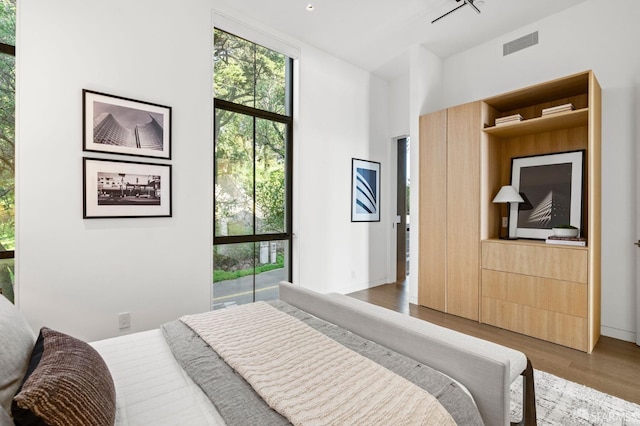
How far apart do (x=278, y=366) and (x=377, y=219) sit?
12.3ft

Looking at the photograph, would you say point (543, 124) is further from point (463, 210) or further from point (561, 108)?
point (463, 210)

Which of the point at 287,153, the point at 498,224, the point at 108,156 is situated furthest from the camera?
the point at 287,153

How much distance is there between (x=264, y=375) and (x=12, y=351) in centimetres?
80

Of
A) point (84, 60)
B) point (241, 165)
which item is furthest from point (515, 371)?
point (84, 60)

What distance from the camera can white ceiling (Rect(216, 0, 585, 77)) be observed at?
3.12 m

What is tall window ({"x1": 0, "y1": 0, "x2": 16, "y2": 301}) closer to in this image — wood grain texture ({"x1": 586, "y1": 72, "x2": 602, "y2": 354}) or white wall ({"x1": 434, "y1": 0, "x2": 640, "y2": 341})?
wood grain texture ({"x1": 586, "y1": 72, "x2": 602, "y2": 354})

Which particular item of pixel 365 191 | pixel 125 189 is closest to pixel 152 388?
pixel 125 189

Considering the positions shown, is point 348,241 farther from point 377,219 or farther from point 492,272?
point 492,272

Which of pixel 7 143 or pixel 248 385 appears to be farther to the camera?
pixel 7 143

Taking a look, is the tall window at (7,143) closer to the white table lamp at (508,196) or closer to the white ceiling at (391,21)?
the white ceiling at (391,21)

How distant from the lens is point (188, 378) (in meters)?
1.27

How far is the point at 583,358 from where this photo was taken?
8.13ft

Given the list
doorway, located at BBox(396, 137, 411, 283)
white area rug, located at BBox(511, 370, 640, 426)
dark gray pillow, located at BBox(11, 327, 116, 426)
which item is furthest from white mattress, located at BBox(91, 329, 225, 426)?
doorway, located at BBox(396, 137, 411, 283)

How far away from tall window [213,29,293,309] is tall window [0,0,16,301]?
1507mm
